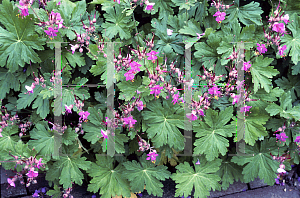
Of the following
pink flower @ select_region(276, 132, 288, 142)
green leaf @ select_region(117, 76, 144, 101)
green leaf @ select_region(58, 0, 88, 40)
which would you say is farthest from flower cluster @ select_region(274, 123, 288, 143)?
green leaf @ select_region(58, 0, 88, 40)

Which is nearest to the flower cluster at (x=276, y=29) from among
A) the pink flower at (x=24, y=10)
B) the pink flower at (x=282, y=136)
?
the pink flower at (x=282, y=136)

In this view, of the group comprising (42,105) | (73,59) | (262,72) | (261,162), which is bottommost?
(261,162)

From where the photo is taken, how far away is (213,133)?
2268mm

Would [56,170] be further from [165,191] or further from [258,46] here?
[258,46]

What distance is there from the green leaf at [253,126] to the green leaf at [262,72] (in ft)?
0.74

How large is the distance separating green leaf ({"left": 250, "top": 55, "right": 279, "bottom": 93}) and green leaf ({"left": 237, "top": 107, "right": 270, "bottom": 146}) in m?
0.23

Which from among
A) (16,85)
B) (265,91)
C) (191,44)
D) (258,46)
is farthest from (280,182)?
(16,85)

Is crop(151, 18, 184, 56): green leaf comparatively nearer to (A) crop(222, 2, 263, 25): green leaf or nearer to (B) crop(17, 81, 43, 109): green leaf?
(A) crop(222, 2, 263, 25): green leaf

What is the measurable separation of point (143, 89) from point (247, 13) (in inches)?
47.0

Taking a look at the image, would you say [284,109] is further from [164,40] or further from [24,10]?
[24,10]

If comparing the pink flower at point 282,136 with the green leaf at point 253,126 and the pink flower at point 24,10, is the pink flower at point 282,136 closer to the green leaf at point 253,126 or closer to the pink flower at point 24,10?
the green leaf at point 253,126

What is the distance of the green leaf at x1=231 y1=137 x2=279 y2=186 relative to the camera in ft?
8.16

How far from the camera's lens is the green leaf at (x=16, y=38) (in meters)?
2.11

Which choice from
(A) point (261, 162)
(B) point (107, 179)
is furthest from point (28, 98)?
(A) point (261, 162)
